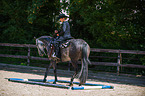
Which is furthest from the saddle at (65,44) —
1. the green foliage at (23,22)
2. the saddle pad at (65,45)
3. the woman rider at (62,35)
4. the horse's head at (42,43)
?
the green foliage at (23,22)

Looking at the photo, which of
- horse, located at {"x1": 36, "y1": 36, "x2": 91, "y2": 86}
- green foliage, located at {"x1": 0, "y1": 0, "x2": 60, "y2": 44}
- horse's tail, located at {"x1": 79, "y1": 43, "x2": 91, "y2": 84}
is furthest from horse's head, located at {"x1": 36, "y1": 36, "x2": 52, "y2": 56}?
green foliage, located at {"x1": 0, "y1": 0, "x2": 60, "y2": 44}

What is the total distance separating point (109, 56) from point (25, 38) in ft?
25.6

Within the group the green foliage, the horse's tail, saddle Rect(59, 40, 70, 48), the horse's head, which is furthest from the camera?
the green foliage

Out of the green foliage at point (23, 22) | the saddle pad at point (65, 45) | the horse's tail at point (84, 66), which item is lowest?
the horse's tail at point (84, 66)

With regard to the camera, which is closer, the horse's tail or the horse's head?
the horse's tail

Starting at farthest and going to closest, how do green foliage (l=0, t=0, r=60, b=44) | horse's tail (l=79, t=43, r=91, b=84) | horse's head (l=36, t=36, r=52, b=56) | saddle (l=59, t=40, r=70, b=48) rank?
green foliage (l=0, t=0, r=60, b=44), horse's head (l=36, t=36, r=52, b=56), saddle (l=59, t=40, r=70, b=48), horse's tail (l=79, t=43, r=91, b=84)

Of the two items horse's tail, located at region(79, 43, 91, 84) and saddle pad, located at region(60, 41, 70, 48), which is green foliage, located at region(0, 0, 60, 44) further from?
horse's tail, located at region(79, 43, 91, 84)

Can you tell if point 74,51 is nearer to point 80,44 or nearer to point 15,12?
point 80,44

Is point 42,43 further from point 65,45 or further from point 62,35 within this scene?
point 65,45

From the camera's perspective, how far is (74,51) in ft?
23.9

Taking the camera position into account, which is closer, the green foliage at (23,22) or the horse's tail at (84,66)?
the horse's tail at (84,66)

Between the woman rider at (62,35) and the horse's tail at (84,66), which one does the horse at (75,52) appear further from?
the woman rider at (62,35)

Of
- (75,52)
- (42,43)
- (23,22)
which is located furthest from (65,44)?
(23,22)

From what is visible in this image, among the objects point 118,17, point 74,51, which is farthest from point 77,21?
point 74,51
